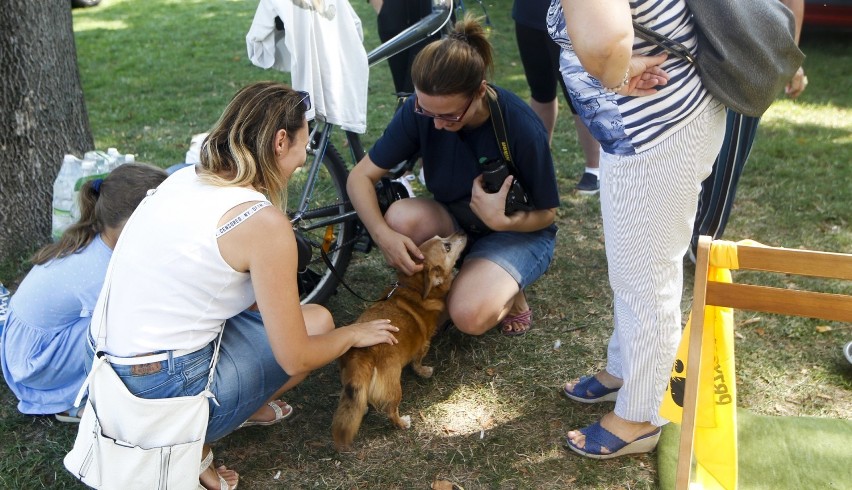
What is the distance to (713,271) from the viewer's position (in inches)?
76.0

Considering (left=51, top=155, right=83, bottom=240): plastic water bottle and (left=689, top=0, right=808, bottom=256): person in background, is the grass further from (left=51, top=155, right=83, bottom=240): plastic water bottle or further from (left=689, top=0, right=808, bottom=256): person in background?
(left=51, top=155, right=83, bottom=240): plastic water bottle

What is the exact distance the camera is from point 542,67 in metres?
4.71

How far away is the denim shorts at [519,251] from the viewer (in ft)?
10.8

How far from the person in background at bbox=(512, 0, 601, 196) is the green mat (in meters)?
1.88

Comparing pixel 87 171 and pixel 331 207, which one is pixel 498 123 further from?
pixel 87 171

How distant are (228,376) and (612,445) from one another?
139cm

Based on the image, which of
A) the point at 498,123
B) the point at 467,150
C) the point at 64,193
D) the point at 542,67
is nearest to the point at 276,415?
the point at 467,150

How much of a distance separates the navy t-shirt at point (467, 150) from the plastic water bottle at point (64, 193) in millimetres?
1619

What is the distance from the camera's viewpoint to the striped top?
207 centimetres

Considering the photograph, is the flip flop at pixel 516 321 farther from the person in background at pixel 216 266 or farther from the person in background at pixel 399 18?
the person in background at pixel 399 18

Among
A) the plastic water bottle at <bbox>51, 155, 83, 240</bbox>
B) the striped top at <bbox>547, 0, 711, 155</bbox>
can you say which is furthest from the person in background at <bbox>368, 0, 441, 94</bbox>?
the striped top at <bbox>547, 0, 711, 155</bbox>

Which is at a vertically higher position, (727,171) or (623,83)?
(623,83)

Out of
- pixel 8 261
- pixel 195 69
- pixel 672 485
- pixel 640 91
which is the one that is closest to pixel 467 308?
pixel 672 485

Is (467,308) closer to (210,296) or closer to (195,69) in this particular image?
(210,296)
